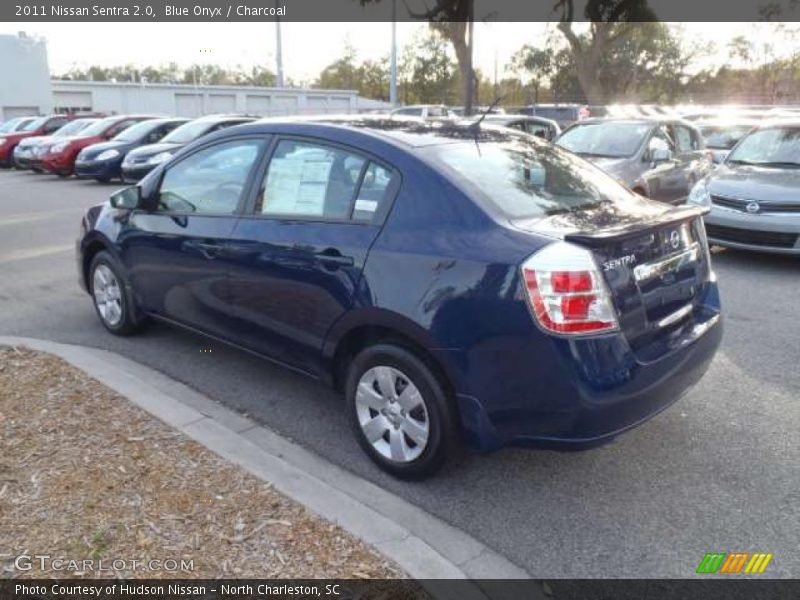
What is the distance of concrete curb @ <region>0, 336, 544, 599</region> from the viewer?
105 inches

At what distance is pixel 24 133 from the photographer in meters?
22.9

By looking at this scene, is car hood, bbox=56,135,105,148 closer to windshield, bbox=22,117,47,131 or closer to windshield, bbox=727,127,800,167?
windshield, bbox=22,117,47,131

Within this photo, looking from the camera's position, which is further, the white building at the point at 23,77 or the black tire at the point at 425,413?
the white building at the point at 23,77

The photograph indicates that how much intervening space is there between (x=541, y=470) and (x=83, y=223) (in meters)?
4.07

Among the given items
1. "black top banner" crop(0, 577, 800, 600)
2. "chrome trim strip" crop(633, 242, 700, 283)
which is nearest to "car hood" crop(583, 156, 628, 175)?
"chrome trim strip" crop(633, 242, 700, 283)

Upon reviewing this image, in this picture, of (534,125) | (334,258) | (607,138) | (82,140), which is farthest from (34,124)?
(334,258)

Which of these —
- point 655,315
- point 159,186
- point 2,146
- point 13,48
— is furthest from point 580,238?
point 13,48

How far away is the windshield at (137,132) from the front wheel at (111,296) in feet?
41.8

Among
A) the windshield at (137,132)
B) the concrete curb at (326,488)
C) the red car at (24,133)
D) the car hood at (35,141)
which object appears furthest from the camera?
the red car at (24,133)

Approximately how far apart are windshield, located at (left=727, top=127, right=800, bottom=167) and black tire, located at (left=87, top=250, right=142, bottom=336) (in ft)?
23.7

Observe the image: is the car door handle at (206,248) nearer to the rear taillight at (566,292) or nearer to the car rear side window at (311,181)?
the car rear side window at (311,181)

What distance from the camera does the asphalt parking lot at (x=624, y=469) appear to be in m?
2.87

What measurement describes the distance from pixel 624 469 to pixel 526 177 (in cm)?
157

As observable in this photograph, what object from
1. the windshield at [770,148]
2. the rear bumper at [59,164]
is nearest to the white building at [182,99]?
the rear bumper at [59,164]
